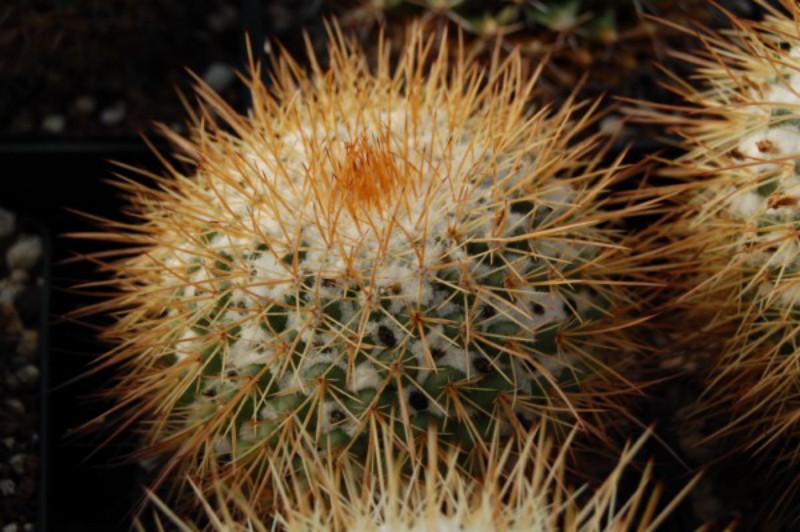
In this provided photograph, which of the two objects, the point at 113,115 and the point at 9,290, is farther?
the point at 113,115

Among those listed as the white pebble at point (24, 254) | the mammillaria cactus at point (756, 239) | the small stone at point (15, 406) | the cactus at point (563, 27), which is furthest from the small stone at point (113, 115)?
the mammillaria cactus at point (756, 239)

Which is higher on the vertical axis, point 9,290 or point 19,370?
point 9,290

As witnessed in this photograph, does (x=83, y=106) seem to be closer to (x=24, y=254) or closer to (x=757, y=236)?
(x=24, y=254)

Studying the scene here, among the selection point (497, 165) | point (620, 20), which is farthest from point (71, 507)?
point (620, 20)

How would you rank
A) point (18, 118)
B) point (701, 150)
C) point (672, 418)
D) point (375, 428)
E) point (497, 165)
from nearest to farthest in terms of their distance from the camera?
point (375, 428)
point (497, 165)
point (701, 150)
point (672, 418)
point (18, 118)

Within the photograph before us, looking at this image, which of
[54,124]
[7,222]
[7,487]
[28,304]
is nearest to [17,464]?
[7,487]

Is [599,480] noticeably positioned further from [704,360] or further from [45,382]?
[45,382]
